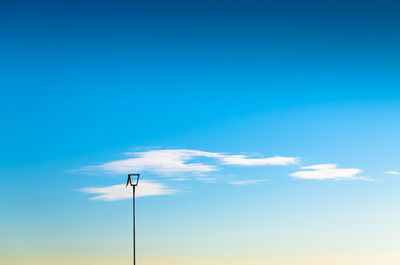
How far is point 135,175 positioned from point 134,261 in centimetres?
1130

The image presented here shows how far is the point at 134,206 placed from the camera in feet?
108

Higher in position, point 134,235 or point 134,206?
point 134,206

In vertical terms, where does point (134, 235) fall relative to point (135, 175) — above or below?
below

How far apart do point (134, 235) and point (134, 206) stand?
3781 mm

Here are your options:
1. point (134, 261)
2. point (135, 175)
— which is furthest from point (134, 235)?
point (135, 175)

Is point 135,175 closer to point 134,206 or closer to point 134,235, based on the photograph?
point 134,206

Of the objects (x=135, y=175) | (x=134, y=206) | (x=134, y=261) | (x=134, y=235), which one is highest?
(x=135, y=175)

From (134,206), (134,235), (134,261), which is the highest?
(134,206)

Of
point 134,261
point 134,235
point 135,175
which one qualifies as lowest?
point 134,261

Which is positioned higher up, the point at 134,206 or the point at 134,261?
the point at 134,206

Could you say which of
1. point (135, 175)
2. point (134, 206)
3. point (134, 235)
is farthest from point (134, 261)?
point (135, 175)

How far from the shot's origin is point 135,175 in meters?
33.0

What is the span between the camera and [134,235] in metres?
32.3

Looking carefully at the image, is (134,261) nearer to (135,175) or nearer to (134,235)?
(134,235)
